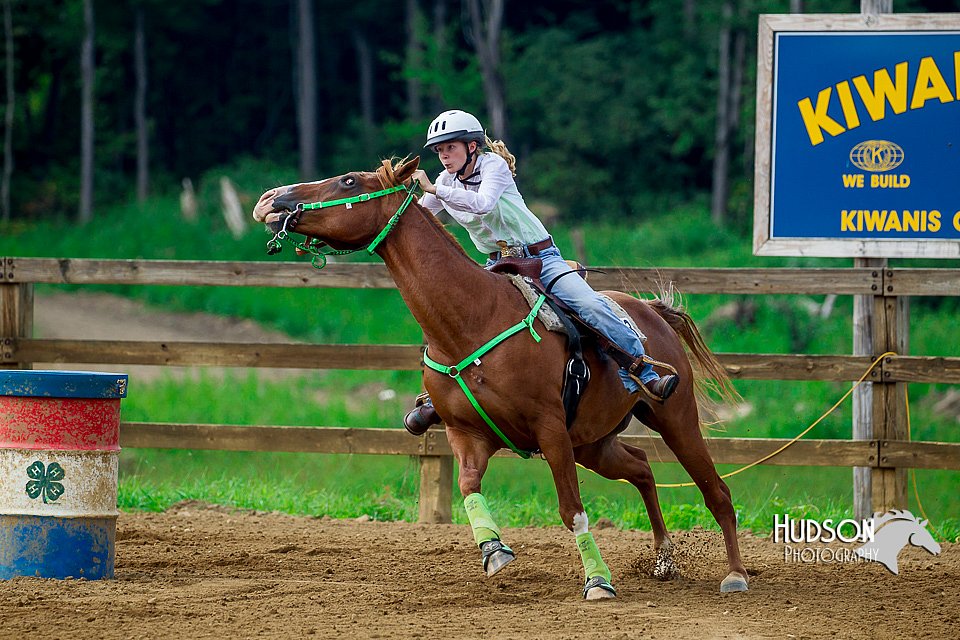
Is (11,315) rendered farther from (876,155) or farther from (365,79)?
(365,79)

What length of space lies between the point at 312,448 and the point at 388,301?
42.5ft

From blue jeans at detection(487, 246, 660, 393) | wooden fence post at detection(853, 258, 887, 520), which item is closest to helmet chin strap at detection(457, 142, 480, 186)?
blue jeans at detection(487, 246, 660, 393)

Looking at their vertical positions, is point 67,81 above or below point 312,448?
above

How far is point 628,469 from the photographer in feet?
21.6

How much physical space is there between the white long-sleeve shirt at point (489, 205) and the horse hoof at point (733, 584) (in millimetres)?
2044

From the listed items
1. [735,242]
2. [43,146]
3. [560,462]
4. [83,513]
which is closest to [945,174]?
[560,462]

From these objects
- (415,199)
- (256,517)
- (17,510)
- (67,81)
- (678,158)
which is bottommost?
(256,517)

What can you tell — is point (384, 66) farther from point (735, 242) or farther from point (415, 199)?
point (415, 199)

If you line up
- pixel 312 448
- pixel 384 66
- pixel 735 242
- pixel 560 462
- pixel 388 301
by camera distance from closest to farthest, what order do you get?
pixel 560 462, pixel 312 448, pixel 388 301, pixel 735 242, pixel 384 66

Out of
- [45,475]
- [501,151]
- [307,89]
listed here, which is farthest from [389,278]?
[307,89]

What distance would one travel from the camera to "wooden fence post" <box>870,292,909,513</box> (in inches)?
303

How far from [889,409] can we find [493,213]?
3499 millimetres

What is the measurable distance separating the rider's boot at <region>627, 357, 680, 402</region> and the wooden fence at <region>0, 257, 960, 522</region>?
5.63 ft

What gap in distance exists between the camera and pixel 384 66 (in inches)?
1417
